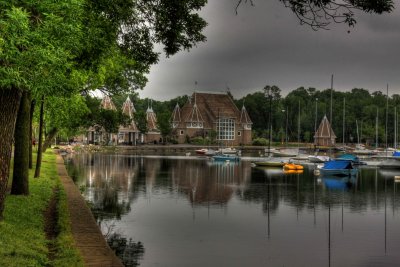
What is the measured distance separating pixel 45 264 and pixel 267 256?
6.23m

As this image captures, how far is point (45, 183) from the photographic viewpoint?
2366 centimetres

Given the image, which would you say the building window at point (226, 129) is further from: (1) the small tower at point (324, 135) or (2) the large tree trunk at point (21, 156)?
(2) the large tree trunk at point (21, 156)

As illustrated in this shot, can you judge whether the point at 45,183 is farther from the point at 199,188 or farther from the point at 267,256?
the point at 267,256

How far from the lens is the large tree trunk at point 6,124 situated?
11977 mm

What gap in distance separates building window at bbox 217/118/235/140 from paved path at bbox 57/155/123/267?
100582mm

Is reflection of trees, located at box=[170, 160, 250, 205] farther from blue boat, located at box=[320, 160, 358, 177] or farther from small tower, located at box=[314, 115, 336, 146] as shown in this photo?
small tower, located at box=[314, 115, 336, 146]

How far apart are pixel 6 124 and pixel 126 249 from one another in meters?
4.76

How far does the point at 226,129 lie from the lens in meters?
120

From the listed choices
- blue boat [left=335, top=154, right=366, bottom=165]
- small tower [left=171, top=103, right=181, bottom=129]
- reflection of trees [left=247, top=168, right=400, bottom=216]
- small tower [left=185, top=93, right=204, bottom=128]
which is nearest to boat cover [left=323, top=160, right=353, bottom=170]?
reflection of trees [left=247, top=168, right=400, bottom=216]

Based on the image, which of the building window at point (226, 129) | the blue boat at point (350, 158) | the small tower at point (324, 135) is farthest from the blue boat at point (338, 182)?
the building window at point (226, 129)

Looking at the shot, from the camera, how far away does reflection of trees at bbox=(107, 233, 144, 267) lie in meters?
12.7

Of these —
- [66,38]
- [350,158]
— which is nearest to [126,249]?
[66,38]

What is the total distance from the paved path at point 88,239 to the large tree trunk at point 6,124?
2301 millimetres

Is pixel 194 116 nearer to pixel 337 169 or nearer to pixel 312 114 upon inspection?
pixel 312 114
